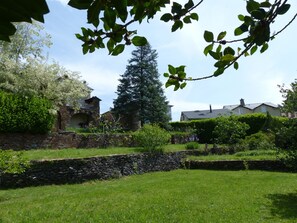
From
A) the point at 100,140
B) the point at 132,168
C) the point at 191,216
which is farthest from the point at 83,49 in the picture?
the point at 100,140

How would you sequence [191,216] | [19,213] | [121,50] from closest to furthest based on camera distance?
[121,50]
[191,216]
[19,213]

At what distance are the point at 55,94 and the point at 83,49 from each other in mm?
21296

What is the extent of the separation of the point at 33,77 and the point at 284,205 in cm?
1766

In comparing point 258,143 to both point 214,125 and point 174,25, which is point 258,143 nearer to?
point 214,125

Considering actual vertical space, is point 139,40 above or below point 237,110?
below

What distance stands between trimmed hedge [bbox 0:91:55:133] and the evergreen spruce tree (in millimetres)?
16369

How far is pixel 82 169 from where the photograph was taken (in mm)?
13328

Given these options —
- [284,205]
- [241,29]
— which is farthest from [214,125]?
[241,29]

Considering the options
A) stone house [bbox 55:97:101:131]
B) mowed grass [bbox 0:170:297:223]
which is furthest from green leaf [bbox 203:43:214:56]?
stone house [bbox 55:97:101:131]

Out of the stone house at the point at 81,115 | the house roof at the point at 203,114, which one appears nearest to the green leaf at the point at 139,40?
the stone house at the point at 81,115

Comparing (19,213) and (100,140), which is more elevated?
(100,140)

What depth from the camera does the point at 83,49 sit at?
151 cm

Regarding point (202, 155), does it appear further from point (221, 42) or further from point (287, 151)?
point (221, 42)

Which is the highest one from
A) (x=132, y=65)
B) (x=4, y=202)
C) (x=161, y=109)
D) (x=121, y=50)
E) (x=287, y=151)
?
(x=132, y=65)
